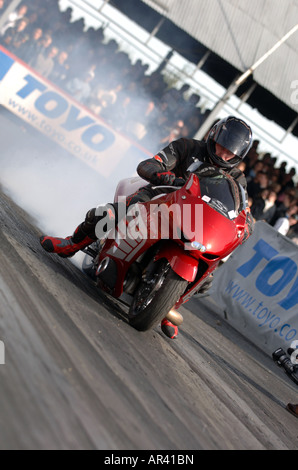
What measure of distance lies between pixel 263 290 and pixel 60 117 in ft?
19.8

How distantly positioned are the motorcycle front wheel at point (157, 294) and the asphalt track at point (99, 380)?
16 cm

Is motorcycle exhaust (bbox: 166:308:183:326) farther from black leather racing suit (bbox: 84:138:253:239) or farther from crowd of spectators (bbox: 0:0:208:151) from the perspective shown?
crowd of spectators (bbox: 0:0:208:151)

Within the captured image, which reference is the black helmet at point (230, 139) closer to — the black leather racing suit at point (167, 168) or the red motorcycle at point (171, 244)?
the black leather racing suit at point (167, 168)

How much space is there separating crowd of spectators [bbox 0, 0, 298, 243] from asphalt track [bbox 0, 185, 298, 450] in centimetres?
858

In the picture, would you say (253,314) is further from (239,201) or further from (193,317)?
(239,201)

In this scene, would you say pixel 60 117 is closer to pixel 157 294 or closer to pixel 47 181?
pixel 47 181

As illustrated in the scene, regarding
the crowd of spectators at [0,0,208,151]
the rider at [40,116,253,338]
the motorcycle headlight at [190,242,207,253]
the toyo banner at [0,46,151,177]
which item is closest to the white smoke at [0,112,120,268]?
the toyo banner at [0,46,151,177]

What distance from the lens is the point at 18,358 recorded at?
3.33m

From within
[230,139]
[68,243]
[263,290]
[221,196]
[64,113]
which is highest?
[230,139]

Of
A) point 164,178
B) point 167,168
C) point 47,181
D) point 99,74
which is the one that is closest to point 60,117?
point 47,181

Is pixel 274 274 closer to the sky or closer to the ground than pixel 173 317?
closer to the sky

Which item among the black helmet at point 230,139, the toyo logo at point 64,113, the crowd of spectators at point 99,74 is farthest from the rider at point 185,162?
the crowd of spectators at point 99,74

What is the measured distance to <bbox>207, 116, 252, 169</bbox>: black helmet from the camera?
6078mm

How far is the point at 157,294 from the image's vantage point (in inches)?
208
